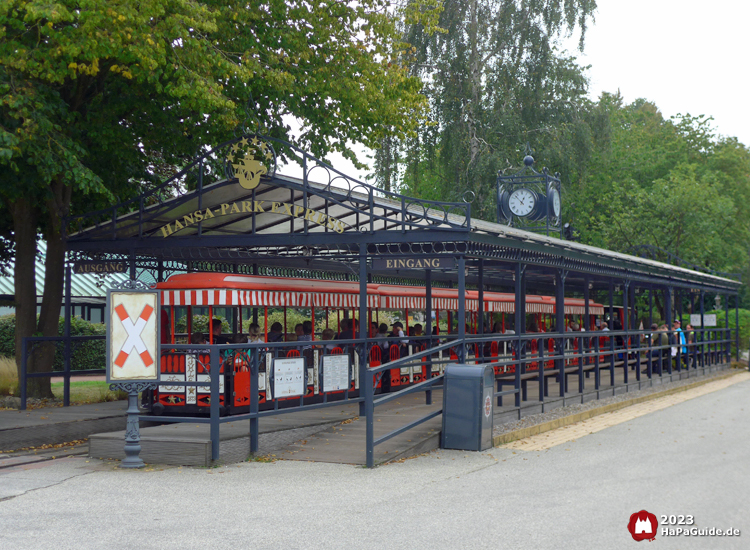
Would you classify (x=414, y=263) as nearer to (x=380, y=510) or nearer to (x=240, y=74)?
(x=240, y=74)

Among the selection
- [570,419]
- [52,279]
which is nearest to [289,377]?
[570,419]

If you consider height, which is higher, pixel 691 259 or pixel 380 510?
pixel 691 259

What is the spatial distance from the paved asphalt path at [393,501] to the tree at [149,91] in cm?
656

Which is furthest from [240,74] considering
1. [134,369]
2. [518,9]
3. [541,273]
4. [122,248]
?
[518,9]

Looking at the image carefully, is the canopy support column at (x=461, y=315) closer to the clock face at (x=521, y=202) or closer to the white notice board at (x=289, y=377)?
the white notice board at (x=289, y=377)

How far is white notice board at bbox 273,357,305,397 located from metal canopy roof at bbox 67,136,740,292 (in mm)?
3103

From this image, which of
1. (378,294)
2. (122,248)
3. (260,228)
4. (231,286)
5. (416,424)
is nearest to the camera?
(416,424)

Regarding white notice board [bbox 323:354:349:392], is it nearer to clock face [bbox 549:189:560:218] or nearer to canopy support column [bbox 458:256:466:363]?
canopy support column [bbox 458:256:466:363]

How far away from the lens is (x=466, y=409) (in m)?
11.7

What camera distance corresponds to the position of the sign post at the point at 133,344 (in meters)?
10.4

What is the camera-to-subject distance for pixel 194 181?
1944 centimetres

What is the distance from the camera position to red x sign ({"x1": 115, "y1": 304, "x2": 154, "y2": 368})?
34.3 feet

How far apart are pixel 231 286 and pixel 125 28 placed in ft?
15.0

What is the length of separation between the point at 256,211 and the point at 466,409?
5.52m
